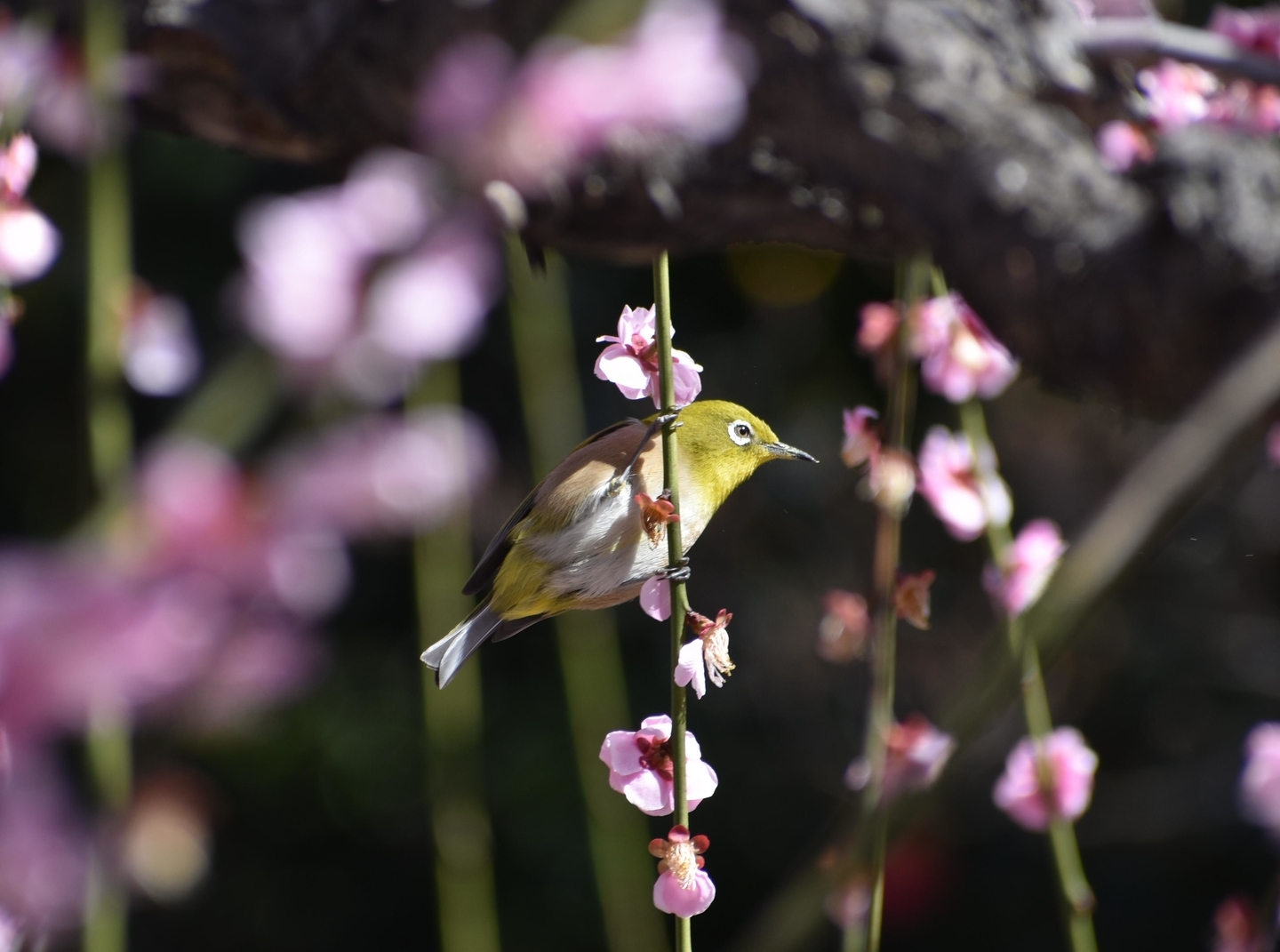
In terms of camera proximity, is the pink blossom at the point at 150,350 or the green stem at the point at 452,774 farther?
the green stem at the point at 452,774

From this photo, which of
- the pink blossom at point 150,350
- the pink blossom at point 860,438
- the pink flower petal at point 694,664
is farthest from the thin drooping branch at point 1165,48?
the pink blossom at point 150,350

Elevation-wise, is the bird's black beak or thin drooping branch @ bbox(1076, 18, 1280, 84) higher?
thin drooping branch @ bbox(1076, 18, 1280, 84)

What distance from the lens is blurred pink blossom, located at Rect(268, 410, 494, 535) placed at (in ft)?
0.87

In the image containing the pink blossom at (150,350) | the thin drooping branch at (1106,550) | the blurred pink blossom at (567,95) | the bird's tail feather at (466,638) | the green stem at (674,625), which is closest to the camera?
the thin drooping branch at (1106,550)

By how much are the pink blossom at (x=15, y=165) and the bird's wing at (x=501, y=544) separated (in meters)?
0.40

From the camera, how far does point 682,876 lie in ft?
1.69

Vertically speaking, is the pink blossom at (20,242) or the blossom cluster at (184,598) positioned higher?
the blossom cluster at (184,598)

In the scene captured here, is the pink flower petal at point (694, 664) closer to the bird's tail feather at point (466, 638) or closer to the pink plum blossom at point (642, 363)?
the pink plum blossom at point (642, 363)

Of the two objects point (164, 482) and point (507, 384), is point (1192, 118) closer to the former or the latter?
point (164, 482)

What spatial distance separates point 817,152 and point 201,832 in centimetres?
38

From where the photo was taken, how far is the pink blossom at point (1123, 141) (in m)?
0.55

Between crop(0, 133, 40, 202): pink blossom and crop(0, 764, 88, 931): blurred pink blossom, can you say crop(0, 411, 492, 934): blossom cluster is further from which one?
crop(0, 133, 40, 202): pink blossom

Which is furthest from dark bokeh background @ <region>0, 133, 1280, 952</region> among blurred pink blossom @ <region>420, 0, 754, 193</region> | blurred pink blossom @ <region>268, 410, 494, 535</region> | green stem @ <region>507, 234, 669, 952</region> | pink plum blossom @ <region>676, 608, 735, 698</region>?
blurred pink blossom @ <region>268, 410, 494, 535</region>

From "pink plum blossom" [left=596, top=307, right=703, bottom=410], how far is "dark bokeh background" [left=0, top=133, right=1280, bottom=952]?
1.22 metres
